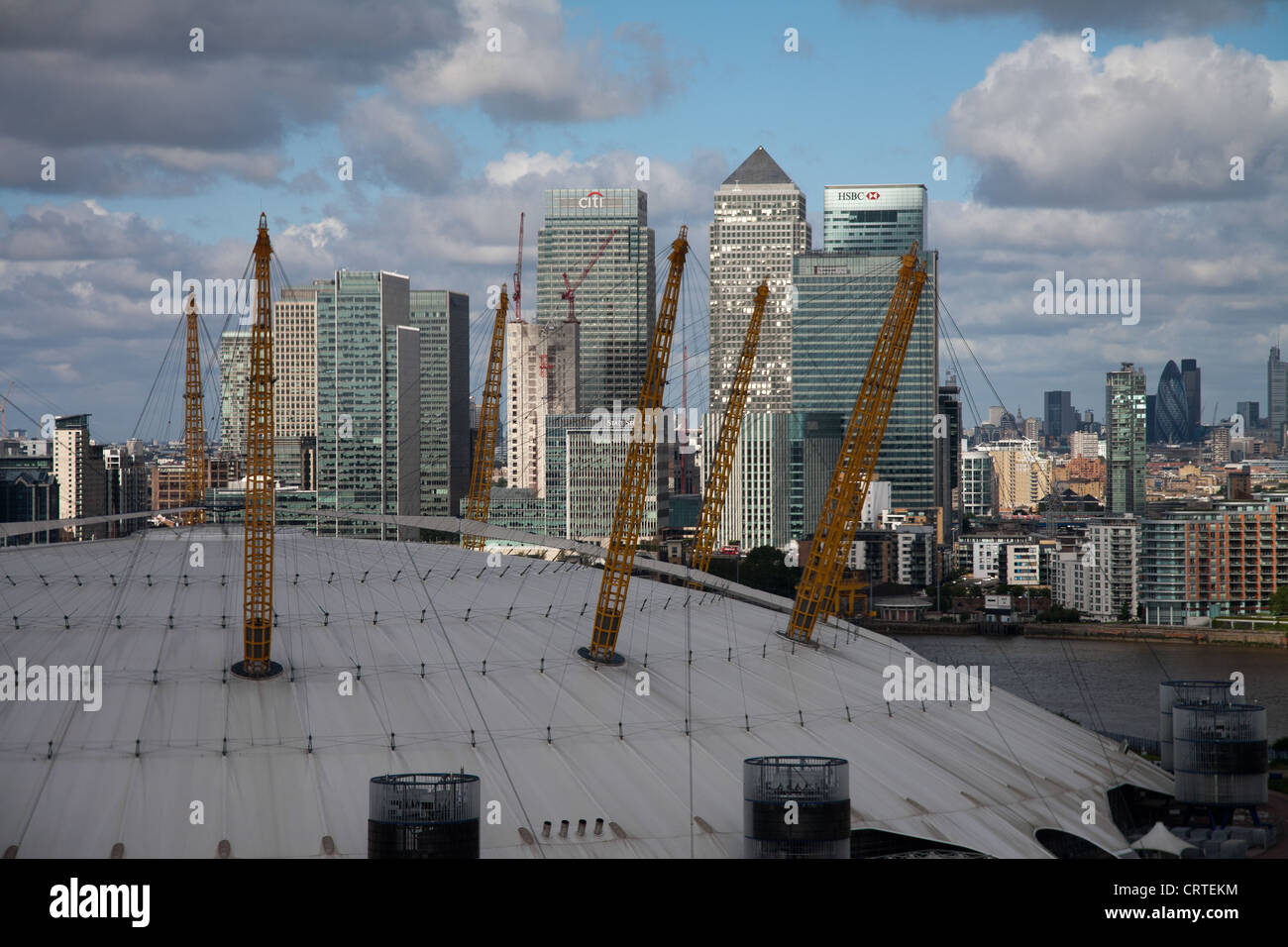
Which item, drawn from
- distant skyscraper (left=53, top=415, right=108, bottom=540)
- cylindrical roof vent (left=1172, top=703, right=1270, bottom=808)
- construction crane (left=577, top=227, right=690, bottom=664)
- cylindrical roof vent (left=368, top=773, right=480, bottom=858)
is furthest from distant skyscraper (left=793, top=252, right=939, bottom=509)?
cylindrical roof vent (left=368, top=773, right=480, bottom=858)

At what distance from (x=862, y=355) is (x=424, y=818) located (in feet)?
492

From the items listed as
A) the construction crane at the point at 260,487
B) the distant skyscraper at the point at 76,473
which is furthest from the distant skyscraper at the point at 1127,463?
the construction crane at the point at 260,487

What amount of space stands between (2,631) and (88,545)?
7.90 m

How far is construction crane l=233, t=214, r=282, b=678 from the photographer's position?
25.0m

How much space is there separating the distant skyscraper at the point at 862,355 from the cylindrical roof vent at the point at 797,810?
129806 millimetres

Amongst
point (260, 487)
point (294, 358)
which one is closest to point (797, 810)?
point (260, 487)

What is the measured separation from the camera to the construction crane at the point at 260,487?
82.1ft

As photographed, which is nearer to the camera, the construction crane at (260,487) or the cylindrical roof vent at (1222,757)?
the construction crane at (260,487)

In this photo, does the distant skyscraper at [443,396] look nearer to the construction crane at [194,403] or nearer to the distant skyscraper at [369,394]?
the distant skyscraper at [369,394]

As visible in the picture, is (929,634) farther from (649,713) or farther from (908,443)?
(649,713)

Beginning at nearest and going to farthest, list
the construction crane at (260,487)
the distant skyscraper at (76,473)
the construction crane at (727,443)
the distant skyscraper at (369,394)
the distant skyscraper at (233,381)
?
the construction crane at (260,487) < the construction crane at (727,443) < the distant skyscraper at (76,473) < the distant skyscraper at (233,381) < the distant skyscraper at (369,394)

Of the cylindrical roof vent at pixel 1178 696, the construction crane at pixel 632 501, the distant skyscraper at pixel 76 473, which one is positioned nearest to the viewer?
the construction crane at pixel 632 501

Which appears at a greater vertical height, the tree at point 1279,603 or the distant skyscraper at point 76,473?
the distant skyscraper at point 76,473
